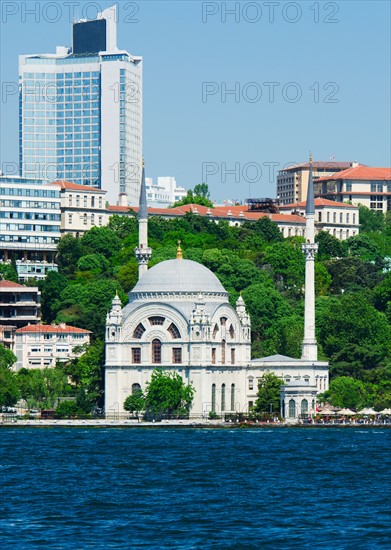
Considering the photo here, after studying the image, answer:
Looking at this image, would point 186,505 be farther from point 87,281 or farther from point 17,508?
point 87,281

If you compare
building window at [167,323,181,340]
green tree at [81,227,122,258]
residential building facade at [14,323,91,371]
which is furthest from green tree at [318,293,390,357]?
green tree at [81,227,122,258]

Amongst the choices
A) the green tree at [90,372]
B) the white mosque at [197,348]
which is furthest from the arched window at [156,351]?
the green tree at [90,372]

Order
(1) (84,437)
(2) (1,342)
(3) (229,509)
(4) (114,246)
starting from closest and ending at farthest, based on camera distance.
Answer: (3) (229,509)
(1) (84,437)
(2) (1,342)
(4) (114,246)

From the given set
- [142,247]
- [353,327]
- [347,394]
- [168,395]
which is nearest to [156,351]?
[168,395]

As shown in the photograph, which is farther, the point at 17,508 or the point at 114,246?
the point at 114,246

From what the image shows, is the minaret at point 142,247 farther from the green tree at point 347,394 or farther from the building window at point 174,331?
the green tree at point 347,394

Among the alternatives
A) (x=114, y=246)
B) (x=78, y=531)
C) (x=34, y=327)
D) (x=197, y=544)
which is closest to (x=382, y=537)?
(x=197, y=544)
